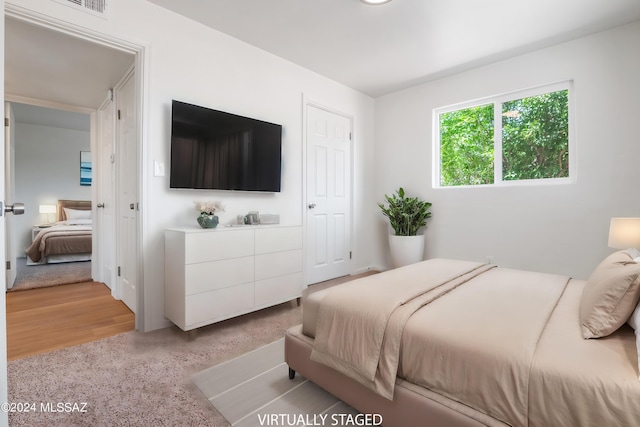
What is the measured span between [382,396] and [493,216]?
111 inches

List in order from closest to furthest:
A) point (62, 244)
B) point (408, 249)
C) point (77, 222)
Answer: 1. point (408, 249)
2. point (62, 244)
3. point (77, 222)

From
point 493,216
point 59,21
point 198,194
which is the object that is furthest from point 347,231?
point 59,21

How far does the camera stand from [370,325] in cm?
130

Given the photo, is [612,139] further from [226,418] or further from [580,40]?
[226,418]

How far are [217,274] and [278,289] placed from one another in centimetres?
63

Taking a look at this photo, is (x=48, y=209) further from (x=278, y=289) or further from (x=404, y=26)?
(x=404, y=26)

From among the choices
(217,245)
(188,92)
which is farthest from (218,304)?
(188,92)

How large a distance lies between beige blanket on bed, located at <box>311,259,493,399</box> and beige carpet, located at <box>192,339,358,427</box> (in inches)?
11.0

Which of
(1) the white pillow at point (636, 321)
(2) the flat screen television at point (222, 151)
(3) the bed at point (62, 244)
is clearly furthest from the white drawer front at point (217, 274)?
(3) the bed at point (62, 244)

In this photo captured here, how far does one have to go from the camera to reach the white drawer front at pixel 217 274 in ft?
7.23

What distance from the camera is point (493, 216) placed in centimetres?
341

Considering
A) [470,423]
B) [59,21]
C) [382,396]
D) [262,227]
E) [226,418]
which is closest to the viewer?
[470,423]

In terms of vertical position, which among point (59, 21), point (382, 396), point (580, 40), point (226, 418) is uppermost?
point (580, 40)

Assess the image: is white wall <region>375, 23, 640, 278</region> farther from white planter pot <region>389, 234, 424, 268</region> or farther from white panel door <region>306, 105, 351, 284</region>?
white panel door <region>306, 105, 351, 284</region>
